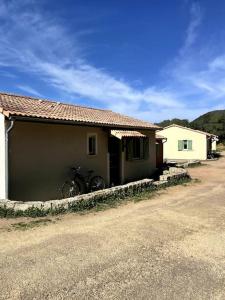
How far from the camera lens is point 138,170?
696 inches

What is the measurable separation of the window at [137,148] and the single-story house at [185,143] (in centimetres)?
1712

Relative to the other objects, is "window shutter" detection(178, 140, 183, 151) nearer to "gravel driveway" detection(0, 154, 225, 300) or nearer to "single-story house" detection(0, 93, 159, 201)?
"single-story house" detection(0, 93, 159, 201)

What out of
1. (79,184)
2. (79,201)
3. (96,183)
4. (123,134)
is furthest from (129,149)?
(79,201)

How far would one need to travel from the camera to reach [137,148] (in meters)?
17.9

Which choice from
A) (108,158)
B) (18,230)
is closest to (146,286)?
(18,230)

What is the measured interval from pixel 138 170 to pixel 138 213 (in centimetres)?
836

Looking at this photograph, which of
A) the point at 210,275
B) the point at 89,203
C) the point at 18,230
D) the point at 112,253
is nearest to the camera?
the point at 210,275

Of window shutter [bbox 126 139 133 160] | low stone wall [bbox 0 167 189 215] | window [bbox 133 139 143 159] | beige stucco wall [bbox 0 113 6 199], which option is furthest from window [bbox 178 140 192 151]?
beige stucco wall [bbox 0 113 6 199]

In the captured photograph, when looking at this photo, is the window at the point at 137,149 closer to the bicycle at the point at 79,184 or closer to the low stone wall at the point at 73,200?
the bicycle at the point at 79,184

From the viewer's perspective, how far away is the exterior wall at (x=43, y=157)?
10359mm

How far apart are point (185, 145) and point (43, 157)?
2666 centimetres

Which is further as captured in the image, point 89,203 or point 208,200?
point 208,200

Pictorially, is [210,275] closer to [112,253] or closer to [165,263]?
[165,263]


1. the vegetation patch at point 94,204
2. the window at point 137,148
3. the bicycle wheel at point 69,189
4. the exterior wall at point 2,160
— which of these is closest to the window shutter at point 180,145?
the window at point 137,148
